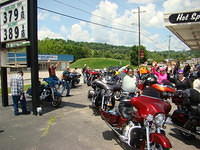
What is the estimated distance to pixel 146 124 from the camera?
3662mm

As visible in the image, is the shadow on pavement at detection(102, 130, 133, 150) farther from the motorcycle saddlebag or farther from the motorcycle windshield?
the motorcycle saddlebag

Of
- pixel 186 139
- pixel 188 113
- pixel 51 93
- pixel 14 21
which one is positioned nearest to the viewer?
pixel 188 113

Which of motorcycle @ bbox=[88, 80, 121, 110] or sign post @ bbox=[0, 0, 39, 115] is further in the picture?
sign post @ bbox=[0, 0, 39, 115]

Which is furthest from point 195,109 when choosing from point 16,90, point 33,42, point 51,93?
point 51,93

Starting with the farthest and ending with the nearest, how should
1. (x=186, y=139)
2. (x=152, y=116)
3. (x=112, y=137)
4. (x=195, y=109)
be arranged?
(x=112, y=137) → (x=186, y=139) → (x=195, y=109) → (x=152, y=116)

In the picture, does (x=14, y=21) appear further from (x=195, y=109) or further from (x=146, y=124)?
(x=195, y=109)

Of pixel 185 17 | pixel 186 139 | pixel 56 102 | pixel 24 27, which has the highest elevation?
pixel 185 17

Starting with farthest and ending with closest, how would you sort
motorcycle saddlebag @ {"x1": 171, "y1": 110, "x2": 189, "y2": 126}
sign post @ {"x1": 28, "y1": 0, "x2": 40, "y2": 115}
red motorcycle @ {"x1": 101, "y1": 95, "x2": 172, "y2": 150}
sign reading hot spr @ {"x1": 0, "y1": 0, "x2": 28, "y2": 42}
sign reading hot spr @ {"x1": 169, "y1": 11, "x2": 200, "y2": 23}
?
sign reading hot spr @ {"x1": 169, "y1": 11, "x2": 200, "y2": 23}, sign reading hot spr @ {"x1": 0, "y1": 0, "x2": 28, "y2": 42}, sign post @ {"x1": 28, "y1": 0, "x2": 40, "y2": 115}, motorcycle saddlebag @ {"x1": 171, "y1": 110, "x2": 189, "y2": 126}, red motorcycle @ {"x1": 101, "y1": 95, "x2": 172, "y2": 150}

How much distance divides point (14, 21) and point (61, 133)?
4.72 meters

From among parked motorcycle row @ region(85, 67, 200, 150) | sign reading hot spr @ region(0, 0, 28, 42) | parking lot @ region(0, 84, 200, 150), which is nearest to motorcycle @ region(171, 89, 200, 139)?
parked motorcycle row @ region(85, 67, 200, 150)

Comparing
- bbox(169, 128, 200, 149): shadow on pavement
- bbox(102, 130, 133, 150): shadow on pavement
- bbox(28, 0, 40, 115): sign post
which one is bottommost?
bbox(169, 128, 200, 149): shadow on pavement

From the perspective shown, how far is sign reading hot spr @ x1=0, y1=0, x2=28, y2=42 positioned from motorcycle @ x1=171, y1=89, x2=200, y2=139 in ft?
18.2

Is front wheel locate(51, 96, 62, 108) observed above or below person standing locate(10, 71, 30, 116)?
below

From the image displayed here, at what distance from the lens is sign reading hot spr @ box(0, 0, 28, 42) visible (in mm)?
7398
